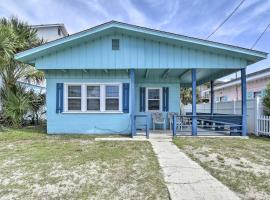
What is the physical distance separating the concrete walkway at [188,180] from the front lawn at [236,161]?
0.23 m

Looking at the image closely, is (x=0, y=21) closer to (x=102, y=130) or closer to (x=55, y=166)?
(x=102, y=130)

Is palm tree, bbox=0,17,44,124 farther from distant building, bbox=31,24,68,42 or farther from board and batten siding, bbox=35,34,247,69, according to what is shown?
distant building, bbox=31,24,68,42

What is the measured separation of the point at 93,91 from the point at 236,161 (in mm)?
7079

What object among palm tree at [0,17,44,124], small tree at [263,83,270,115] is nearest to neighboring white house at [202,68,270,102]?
small tree at [263,83,270,115]

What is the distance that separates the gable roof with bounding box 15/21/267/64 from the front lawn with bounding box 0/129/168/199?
4042 mm

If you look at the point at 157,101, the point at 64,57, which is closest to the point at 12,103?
the point at 64,57

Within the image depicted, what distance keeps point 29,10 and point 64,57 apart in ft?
43.4

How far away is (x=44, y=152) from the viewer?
7402 mm

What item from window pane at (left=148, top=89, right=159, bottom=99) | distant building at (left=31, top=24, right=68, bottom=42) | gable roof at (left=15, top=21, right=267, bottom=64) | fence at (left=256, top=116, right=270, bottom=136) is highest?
distant building at (left=31, top=24, right=68, bottom=42)

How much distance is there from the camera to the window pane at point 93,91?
37.5 ft

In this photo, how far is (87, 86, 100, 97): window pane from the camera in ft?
37.5

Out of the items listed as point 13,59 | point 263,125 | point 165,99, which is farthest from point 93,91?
point 263,125

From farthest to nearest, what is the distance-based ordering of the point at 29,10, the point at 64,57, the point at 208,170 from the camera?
1. the point at 29,10
2. the point at 64,57
3. the point at 208,170

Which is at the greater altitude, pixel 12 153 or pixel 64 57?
pixel 64 57
